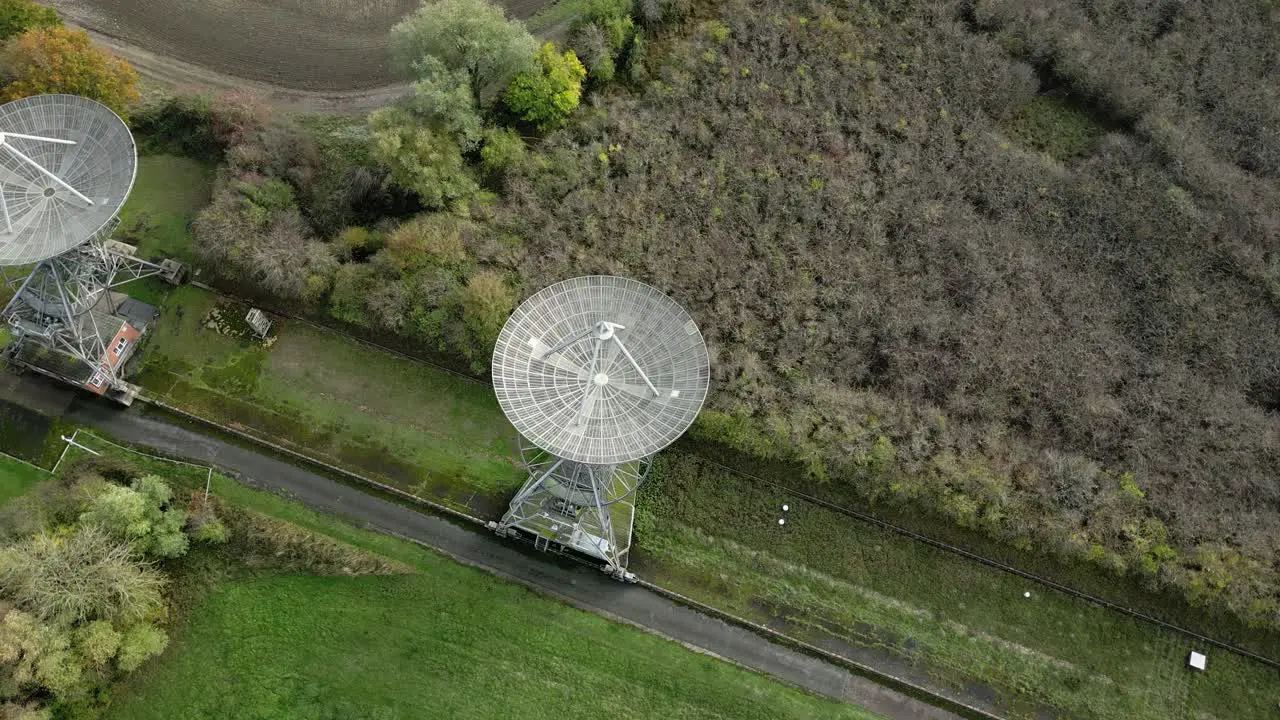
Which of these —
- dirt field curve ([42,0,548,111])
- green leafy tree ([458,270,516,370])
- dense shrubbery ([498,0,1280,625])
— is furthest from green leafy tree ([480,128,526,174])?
dirt field curve ([42,0,548,111])

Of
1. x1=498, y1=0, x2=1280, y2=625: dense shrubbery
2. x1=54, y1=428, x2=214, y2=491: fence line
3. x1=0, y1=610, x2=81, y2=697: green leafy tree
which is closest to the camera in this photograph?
x1=0, y1=610, x2=81, y2=697: green leafy tree

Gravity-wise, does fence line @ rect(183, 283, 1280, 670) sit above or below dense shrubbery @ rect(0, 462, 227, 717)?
above

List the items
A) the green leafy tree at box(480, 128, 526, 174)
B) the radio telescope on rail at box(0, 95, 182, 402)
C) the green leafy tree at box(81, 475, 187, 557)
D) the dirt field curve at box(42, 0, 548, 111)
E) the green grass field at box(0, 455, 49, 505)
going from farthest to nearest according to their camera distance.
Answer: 1. the dirt field curve at box(42, 0, 548, 111)
2. the green leafy tree at box(480, 128, 526, 174)
3. the green grass field at box(0, 455, 49, 505)
4. the radio telescope on rail at box(0, 95, 182, 402)
5. the green leafy tree at box(81, 475, 187, 557)

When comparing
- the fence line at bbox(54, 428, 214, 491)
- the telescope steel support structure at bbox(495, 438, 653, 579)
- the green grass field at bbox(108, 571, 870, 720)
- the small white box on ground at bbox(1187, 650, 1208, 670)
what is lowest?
the green grass field at bbox(108, 571, 870, 720)

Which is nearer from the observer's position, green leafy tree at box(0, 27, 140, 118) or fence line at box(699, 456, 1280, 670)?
fence line at box(699, 456, 1280, 670)

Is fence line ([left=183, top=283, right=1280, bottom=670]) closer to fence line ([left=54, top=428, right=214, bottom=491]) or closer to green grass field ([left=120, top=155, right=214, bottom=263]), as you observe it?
fence line ([left=54, top=428, right=214, bottom=491])
